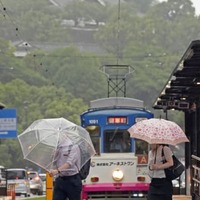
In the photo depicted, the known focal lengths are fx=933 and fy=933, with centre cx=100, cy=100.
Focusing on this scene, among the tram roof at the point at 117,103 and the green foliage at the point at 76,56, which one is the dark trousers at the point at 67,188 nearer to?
the tram roof at the point at 117,103

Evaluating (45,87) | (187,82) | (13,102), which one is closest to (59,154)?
(187,82)

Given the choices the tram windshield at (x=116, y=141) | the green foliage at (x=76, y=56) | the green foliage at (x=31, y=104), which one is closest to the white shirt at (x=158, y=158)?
the tram windshield at (x=116, y=141)

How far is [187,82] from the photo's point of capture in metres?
19.8

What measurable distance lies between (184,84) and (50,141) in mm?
7014

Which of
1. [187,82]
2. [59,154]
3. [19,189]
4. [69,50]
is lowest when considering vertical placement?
[19,189]

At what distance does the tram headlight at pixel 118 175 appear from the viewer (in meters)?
22.2

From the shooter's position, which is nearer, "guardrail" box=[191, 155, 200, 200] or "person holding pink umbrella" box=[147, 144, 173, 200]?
"person holding pink umbrella" box=[147, 144, 173, 200]

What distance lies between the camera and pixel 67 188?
13.1 metres

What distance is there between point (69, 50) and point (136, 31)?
718 inches

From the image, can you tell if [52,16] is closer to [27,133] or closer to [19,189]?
[19,189]

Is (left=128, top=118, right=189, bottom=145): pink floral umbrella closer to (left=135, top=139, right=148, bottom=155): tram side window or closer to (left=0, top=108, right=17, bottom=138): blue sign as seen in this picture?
(left=135, top=139, right=148, bottom=155): tram side window

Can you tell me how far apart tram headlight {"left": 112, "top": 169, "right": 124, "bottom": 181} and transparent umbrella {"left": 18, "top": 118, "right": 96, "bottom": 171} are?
315 inches

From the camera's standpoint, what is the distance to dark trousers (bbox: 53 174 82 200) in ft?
43.0

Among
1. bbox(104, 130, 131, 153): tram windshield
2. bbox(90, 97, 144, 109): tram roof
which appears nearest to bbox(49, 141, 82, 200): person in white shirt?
bbox(104, 130, 131, 153): tram windshield
